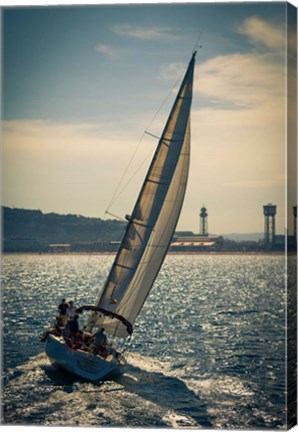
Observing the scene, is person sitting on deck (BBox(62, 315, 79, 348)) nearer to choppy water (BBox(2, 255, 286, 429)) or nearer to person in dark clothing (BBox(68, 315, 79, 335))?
person in dark clothing (BBox(68, 315, 79, 335))

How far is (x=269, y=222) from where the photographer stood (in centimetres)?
1466

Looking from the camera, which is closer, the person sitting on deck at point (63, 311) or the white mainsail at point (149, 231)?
the white mainsail at point (149, 231)

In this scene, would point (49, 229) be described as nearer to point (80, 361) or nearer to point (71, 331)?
point (71, 331)

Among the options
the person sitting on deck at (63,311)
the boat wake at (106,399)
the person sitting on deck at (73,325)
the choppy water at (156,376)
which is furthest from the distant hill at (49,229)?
the boat wake at (106,399)

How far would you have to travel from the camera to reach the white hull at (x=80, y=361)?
16516 mm

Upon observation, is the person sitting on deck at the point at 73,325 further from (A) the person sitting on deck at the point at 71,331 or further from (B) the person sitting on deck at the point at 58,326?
(B) the person sitting on deck at the point at 58,326

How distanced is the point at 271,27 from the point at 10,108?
397 cm

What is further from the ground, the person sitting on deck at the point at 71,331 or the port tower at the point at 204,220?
the port tower at the point at 204,220

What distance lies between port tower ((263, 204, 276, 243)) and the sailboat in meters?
1.59

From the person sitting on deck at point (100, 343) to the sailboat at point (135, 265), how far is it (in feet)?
0.29

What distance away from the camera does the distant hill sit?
52.0ft

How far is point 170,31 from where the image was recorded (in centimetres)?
1494

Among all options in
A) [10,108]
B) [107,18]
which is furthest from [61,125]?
[107,18]

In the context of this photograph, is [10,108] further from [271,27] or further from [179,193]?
[271,27]
